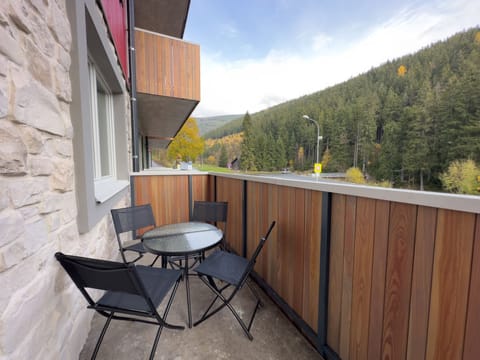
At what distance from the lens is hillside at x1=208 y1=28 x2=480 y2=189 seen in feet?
78.2

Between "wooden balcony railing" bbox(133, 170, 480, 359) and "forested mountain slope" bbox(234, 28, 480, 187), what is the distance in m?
31.1

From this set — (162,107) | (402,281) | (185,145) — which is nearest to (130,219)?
Answer: (402,281)

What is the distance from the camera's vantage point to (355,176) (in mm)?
28766

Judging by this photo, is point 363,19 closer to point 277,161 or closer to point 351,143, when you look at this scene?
point 351,143

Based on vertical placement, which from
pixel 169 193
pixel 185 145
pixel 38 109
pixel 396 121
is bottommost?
pixel 169 193

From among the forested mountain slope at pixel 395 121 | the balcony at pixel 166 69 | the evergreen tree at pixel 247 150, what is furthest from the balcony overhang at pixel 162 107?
the evergreen tree at pixel 247 150

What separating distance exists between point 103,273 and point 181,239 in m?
0.87

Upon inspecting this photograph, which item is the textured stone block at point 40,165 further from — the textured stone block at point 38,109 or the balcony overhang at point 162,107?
the balcony overhang at point 162,107

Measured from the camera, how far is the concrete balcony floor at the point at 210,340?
1418 millimetres

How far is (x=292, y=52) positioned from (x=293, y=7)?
51.8 ft

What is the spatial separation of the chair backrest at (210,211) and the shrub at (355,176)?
28.7 meters

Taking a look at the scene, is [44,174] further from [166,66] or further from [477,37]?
[477,37]

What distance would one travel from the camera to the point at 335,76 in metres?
39.6

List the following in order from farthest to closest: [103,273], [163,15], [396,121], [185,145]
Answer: [396,121] < [185,145] < [163,15] < [103,273]
